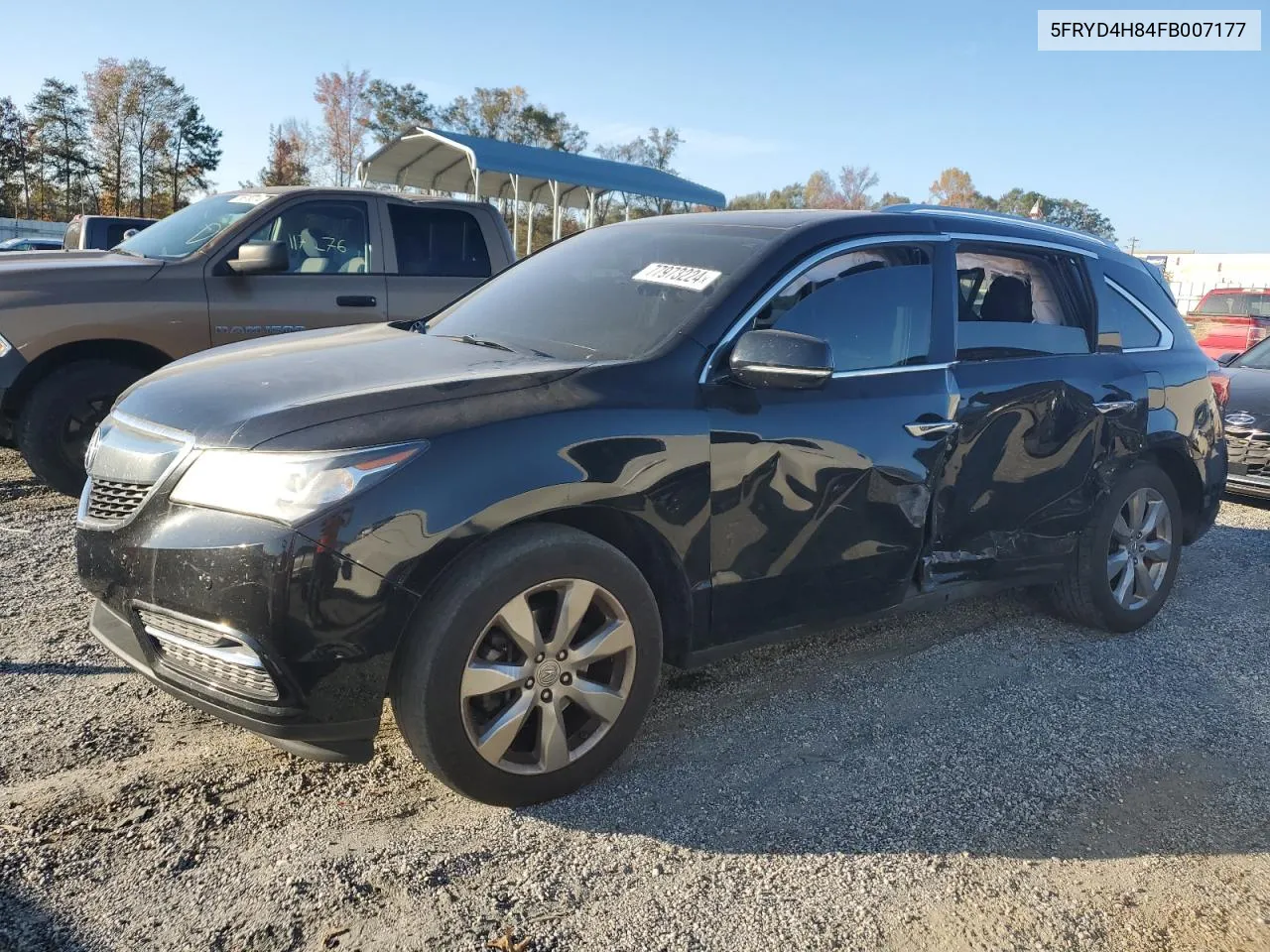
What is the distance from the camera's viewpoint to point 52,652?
3682 millimetres

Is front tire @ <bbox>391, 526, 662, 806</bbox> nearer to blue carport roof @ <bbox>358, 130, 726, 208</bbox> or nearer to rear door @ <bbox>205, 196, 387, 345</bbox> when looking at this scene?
rear door @ <bbox>205, 196, 387, 345</bbox>

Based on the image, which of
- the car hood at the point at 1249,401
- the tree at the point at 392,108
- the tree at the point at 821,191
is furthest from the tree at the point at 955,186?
the car hood at the point at 1249,401

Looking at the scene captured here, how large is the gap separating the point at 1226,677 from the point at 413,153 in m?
17.0

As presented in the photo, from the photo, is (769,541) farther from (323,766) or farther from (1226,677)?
(1226,677)

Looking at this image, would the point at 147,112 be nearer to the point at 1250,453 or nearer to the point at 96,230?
the point at 96,230

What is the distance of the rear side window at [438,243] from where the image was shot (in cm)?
701

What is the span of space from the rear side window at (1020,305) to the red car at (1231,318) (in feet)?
41.5

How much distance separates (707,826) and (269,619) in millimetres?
1336

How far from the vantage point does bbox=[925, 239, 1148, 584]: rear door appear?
12.3 feet

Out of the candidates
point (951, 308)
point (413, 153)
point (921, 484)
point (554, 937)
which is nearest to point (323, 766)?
point (554, 937)

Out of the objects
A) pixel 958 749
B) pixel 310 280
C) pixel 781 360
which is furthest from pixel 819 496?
pixel 310 280

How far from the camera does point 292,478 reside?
243cm

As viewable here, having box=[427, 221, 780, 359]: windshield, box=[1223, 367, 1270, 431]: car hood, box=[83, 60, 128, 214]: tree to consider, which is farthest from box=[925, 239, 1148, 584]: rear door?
box=[83, 60, 128, 214]: tree

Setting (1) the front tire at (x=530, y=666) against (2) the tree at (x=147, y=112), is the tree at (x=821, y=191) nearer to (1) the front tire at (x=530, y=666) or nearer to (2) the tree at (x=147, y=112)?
(2) the tree at (x=147, y=112)
